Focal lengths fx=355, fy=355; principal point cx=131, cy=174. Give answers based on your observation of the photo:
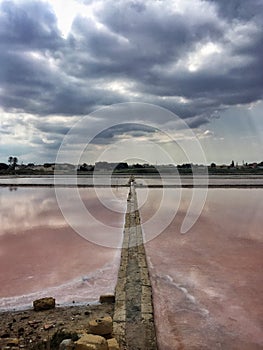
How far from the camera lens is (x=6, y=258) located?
486 cm

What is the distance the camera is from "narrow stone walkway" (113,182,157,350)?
249 cm

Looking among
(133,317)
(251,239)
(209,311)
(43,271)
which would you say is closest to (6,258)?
(43,271)

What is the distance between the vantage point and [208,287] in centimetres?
369

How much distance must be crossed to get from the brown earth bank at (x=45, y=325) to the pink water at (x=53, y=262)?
279 millimetres

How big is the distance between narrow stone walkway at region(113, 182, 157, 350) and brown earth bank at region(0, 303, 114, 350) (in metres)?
0.16

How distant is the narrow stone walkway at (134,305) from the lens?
2495 millimetres

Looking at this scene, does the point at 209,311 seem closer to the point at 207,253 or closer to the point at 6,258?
the point at 207,253

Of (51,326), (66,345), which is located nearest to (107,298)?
(51,326)

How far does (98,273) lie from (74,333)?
183 centimetres

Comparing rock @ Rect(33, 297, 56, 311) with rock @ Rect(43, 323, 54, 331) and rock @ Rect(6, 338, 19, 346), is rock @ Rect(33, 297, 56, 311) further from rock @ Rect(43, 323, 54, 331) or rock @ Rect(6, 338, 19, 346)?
rock @ Rect(6, 338, 19, 346)

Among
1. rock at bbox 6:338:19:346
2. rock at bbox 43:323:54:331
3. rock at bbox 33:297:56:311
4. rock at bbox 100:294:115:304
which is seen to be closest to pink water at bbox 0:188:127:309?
rock at bbox 100:294:115:304

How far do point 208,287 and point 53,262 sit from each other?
6.79 ft

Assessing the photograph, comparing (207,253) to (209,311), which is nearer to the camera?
(209,311)

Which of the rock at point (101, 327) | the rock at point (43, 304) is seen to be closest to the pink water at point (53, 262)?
the rock at point (43, 304)
